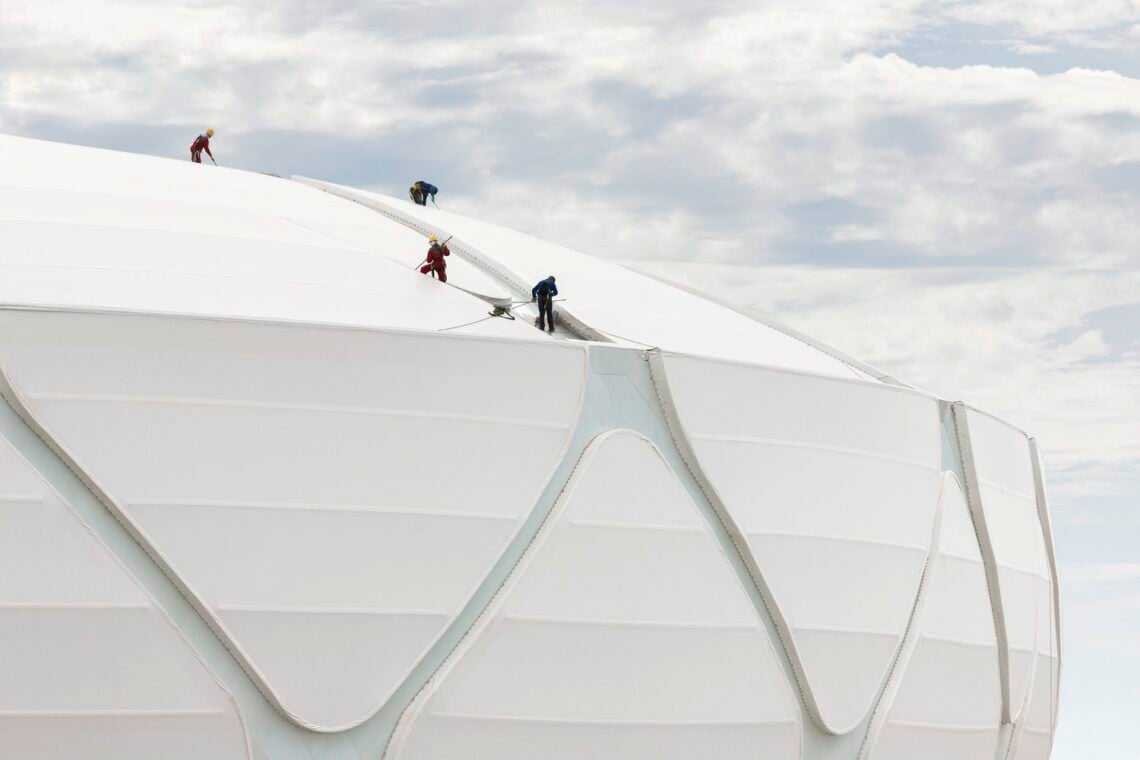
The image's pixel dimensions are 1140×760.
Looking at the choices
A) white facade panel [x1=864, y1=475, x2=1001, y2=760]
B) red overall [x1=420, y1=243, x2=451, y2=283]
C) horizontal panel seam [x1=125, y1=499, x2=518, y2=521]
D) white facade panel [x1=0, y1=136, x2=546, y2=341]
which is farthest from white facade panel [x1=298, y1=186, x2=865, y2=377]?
horizontal panel seam [x1=125, y1=499, x2=518, y2=521]

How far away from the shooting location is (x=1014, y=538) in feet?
55.8

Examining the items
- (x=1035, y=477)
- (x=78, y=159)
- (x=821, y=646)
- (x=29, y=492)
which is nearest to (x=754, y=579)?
(x=821, y=646)

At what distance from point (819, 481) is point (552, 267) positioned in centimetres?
489

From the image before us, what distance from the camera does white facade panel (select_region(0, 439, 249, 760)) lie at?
1049 centimetres

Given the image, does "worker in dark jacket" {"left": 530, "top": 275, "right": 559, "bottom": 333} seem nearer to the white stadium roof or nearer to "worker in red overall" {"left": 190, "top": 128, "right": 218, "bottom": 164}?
the white stadium roof

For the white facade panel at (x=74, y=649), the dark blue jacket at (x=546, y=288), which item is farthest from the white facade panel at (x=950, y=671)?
the white facade panel at (x=74, y=649)

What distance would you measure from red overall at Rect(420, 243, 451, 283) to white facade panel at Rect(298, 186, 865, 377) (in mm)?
1243

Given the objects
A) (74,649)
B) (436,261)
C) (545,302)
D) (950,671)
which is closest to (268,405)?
(74,649)

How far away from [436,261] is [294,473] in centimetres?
388

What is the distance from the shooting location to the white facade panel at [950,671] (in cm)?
1434

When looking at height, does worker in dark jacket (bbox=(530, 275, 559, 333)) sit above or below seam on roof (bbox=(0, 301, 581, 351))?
above

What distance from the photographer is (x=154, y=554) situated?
10711 millimetres

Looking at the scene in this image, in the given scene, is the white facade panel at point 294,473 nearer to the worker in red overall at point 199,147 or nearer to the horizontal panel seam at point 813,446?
the horizontal panel seam at point 813,446

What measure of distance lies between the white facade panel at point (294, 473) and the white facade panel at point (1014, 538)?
263 inches
